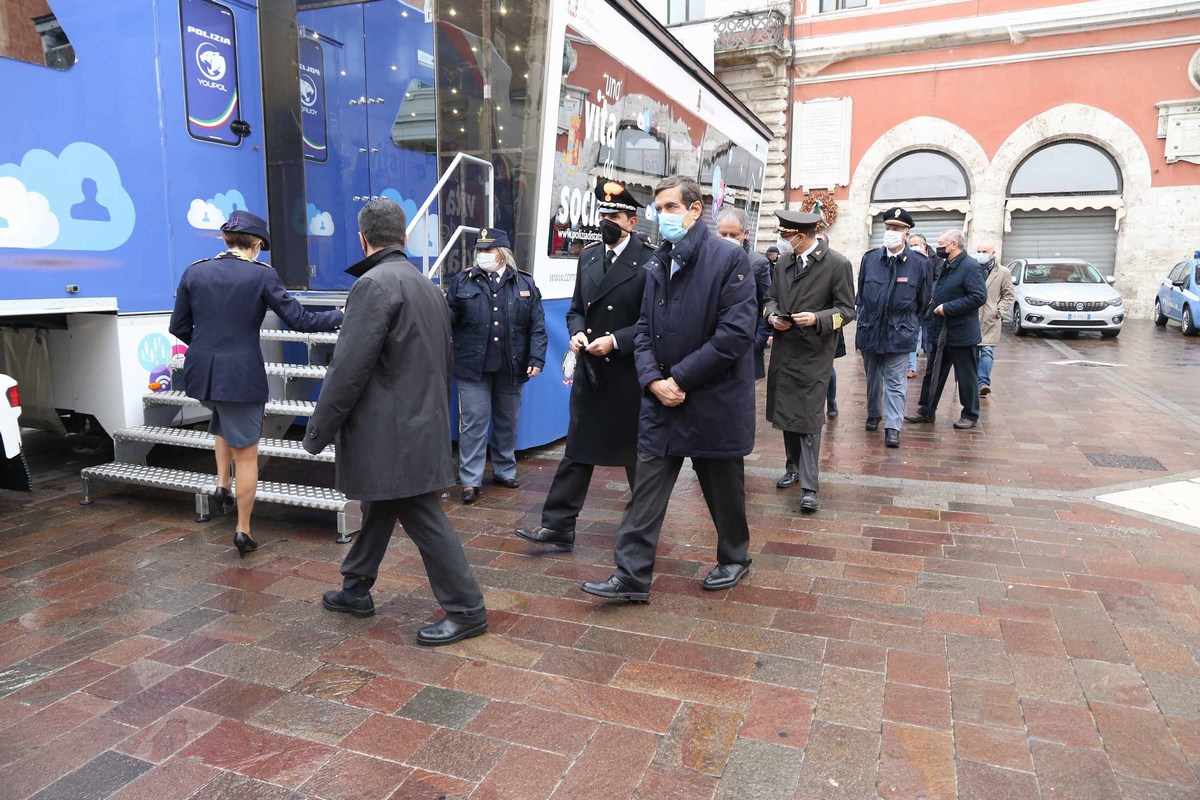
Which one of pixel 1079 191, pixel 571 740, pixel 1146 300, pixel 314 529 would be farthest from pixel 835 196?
pixel 571 740

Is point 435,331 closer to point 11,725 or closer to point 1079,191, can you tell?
point 11,725

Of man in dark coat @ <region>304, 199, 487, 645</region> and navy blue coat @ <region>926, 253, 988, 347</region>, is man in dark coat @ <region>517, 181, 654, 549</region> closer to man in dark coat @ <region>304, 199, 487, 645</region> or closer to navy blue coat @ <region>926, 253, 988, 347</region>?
man in dark coat @ <region>304, 199, 487, 645</region>

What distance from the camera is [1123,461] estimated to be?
6.23 m

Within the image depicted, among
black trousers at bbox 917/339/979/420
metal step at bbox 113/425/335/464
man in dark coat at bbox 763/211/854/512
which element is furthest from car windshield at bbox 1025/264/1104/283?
metal step at bbox 113/425/335/464

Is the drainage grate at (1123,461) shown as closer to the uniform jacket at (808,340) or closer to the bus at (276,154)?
the uniform jacket at (808,340)

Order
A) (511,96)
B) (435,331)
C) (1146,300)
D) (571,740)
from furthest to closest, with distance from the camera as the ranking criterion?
1. (1146,300)
2. (511,96)
3. (435,331)
4. (571,740)

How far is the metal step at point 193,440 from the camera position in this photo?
4910 millimetres

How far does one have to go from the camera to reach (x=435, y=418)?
3.25 metres

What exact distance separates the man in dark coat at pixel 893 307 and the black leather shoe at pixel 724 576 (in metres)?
3.44

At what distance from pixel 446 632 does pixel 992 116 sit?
20.1 meters

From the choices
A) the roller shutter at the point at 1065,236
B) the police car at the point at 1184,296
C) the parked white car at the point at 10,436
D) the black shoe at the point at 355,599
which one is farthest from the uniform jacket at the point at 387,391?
the roller shutter at the point at 1065,236

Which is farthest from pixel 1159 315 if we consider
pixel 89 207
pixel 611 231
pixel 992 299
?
pixel 89 207

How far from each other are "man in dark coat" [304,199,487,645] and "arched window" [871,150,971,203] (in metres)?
19.3

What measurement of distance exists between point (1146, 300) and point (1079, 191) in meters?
2.93
